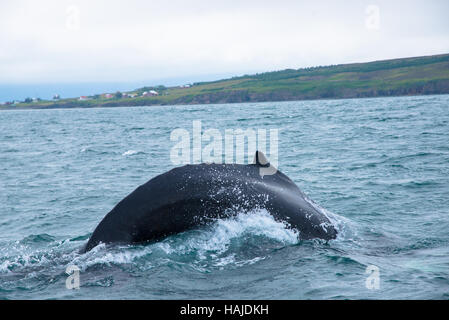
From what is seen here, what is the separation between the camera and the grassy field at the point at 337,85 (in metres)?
136

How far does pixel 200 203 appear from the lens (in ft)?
21.9

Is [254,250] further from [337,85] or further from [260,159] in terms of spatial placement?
[337,85]

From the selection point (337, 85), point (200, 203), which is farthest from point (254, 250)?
point (337, 85)

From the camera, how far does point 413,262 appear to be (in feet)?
24.1

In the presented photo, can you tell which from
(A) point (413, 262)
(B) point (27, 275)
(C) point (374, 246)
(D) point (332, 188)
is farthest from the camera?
(D) point (332, 188)

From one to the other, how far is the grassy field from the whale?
131 meters

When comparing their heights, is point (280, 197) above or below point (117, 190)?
above

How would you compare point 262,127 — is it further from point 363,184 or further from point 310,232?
point 310,232

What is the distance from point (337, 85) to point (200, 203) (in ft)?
488

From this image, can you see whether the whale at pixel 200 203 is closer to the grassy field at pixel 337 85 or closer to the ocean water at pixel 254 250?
the ocean water at pixel 254 250

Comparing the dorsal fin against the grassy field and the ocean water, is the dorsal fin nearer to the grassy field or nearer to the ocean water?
the ocean water

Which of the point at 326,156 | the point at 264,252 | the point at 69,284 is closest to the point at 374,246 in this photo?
the point at 264,252
